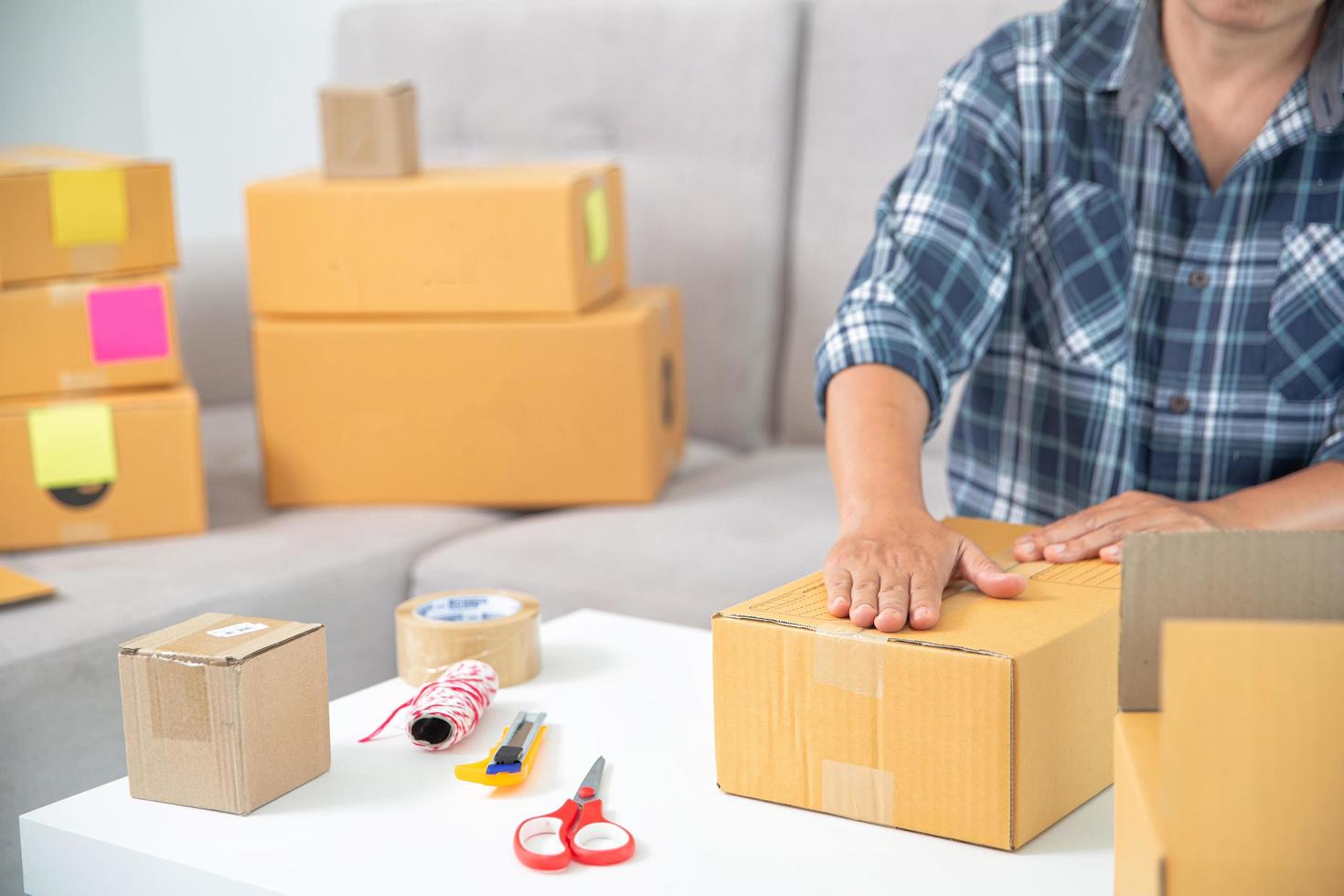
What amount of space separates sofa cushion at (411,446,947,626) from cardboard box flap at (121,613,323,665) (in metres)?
0.67

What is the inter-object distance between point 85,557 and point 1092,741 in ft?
3.90

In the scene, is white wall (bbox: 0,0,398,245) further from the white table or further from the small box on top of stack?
the white table

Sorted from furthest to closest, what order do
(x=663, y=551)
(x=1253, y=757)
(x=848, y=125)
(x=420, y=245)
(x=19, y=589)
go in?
(x=848, y=125), (x=420, y=245), (x=663, y=551), (x=19, y=589), (x=1253, y=757)

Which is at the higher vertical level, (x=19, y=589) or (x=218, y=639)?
(x=218, y=639)

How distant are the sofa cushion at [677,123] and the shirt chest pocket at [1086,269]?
783 mm

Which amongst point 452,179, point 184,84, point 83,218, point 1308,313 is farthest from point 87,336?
point 184,84

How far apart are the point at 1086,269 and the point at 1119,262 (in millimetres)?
A: 29

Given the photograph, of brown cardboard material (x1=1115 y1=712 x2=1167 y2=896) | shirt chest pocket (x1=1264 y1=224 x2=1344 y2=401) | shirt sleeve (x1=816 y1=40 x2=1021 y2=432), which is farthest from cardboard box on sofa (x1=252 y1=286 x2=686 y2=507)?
brown cardboard material (x1=1115 y1=712 x2=1167 y2=896)

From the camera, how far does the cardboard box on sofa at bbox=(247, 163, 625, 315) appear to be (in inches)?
66.3

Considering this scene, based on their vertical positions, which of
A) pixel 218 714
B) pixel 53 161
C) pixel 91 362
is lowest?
pixel 218 714

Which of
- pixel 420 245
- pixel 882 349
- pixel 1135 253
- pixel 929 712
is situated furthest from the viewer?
pixel 420 245

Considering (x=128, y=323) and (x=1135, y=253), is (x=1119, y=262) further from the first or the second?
(x=128, y=323)

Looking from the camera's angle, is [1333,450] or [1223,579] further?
[1333,450]

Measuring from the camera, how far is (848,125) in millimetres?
1951
